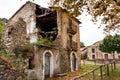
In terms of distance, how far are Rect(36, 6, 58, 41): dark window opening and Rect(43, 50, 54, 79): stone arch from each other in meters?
3.40

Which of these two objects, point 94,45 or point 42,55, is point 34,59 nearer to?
point 42,55

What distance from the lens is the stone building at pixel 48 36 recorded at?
3259 cm

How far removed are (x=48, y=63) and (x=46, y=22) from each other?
7.33m

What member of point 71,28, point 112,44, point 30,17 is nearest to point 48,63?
point 30,17

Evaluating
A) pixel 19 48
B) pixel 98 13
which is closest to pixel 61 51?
pixel 19 48

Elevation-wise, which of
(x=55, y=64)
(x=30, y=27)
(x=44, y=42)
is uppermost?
(x=30, y=27)

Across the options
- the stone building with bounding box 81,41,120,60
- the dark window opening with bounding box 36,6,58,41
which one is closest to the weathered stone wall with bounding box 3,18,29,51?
the dark window opening with bounding box 36,6,58,41

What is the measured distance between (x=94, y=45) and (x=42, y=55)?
1978 inches

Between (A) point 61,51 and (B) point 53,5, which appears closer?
(B) point 53,5

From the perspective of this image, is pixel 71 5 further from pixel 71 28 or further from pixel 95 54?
pixel 95 54

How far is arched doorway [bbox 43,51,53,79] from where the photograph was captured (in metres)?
33.4

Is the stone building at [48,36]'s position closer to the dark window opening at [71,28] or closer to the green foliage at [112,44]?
the dark window opening at [71,28]

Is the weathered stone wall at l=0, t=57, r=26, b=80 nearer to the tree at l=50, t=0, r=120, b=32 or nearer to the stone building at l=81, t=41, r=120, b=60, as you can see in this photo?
the tree at l=50, t=0, r=120, b=32

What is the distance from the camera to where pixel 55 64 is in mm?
35250
